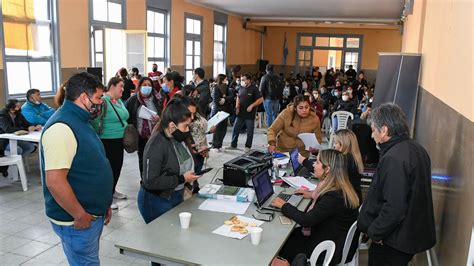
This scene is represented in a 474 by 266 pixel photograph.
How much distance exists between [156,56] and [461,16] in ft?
28.8

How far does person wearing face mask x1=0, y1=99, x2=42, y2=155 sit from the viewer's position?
5391 millimetres

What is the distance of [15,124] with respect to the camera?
5570mm

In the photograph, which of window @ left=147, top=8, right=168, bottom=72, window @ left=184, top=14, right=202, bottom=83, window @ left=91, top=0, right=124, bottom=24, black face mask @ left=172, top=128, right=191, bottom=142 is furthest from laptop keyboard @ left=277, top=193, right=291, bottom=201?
window @ left=184, top=14, right=202, bottom=83

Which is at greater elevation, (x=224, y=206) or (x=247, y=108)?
(x=247, y=108)

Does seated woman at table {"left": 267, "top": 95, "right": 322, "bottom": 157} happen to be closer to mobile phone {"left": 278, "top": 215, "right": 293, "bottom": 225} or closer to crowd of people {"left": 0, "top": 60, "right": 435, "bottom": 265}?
crowd of people {"left": 0, "top": 60, "right": 435, "bottom": 265}

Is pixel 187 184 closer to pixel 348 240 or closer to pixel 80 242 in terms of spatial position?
pixel 80 242

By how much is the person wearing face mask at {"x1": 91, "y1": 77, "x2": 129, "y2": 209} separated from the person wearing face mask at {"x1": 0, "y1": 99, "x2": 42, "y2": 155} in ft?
6.24

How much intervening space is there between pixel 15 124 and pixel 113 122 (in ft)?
7.26

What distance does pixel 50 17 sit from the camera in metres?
7.18

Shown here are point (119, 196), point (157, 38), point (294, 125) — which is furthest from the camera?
point (157, 38)

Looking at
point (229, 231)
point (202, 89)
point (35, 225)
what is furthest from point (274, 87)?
point (229, 231)

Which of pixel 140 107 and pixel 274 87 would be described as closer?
pixel 140 107

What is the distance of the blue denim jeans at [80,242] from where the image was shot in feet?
7.44

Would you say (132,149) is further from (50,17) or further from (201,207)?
(50,17)
